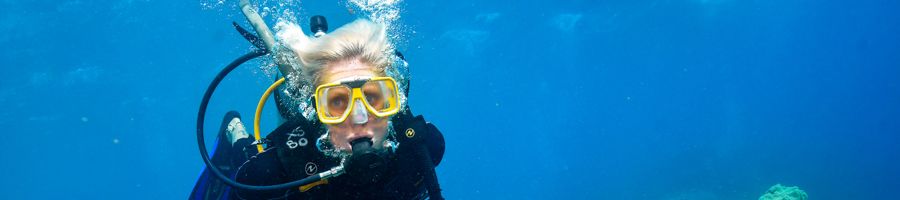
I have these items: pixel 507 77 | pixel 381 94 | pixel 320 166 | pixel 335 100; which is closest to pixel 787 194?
pixel 381 94

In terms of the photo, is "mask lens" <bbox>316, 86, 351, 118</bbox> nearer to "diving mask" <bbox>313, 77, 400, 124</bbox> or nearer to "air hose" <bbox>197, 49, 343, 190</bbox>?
"diving mask" <bbox>313, 77, 400, 124</bbox>

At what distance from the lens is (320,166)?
3.10 m

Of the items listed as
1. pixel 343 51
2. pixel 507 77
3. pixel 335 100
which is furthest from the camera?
pixel 507 77

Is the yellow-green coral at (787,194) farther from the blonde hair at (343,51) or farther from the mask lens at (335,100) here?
the mask lens at (335,100)

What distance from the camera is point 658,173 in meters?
39.4

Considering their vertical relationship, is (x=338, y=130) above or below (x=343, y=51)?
below

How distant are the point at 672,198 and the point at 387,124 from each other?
93.7 feet

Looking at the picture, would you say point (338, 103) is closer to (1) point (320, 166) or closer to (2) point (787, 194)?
(1) point (320, 166)

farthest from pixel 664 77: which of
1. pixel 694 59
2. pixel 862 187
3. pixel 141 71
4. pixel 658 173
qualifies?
pixel 141 71

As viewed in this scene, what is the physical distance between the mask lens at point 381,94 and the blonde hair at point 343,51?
0.19 meters

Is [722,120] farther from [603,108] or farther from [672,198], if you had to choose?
[672,198]

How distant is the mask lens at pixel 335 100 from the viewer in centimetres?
288

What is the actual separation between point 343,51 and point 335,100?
313 mm

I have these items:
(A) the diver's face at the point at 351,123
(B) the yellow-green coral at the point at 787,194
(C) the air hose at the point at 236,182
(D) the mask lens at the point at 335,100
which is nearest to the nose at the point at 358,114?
(A) the diver's face at the point at 351,123
